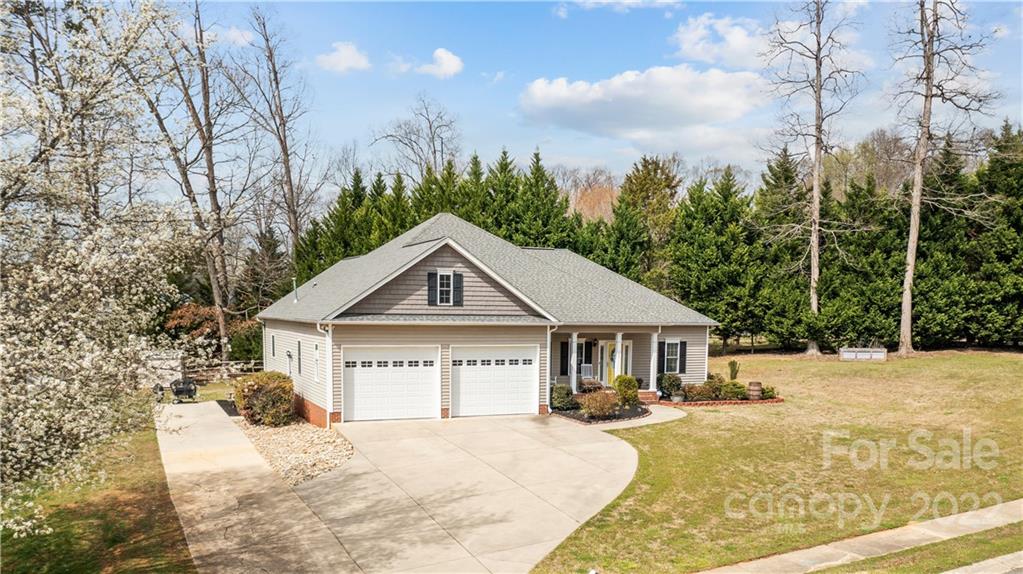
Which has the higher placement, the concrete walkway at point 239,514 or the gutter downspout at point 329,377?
the gutter downspout at point 329,377

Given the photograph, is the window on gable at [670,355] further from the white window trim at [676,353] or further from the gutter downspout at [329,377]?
the gutter downspout at [329,377]

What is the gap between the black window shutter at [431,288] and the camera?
64.8ft

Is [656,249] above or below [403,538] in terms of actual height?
above

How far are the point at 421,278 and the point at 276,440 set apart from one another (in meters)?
6.17

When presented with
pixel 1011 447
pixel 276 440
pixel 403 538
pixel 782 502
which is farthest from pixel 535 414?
pixel 1011 447

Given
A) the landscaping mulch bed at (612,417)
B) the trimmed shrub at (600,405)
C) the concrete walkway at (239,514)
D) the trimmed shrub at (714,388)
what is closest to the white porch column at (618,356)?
the landscaping mulch bed at (612,417)

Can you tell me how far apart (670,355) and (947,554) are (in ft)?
49.3

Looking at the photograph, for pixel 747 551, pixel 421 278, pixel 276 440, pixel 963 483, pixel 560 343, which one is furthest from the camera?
pixel 560 343

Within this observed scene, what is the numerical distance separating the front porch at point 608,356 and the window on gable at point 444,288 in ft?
16.8

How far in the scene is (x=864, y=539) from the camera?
420 inches

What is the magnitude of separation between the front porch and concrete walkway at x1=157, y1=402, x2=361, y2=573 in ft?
36.8

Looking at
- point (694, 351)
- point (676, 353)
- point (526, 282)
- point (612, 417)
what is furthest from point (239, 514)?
point (694, 351)

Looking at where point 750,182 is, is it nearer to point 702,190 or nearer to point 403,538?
point 702,190

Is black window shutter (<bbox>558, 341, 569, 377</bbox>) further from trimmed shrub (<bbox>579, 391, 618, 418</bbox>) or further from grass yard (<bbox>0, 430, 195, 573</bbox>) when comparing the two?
grass yard (<bbox>0, 430, 195, 573</bbox>)
